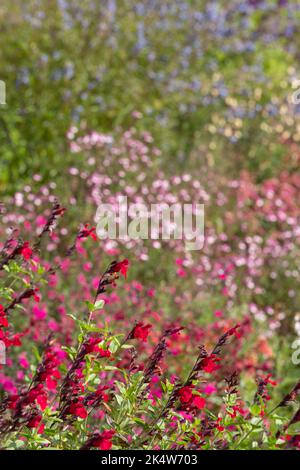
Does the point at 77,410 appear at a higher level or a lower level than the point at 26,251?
lower

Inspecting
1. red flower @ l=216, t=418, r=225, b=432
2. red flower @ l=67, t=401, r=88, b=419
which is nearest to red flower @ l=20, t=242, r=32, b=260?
red flower @ l=67, t=401, r=88, b=419

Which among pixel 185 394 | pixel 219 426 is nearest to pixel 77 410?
pixel 185 394

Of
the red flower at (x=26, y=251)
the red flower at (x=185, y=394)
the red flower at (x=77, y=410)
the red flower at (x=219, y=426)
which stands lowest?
the red flower at (x=219, y=426)

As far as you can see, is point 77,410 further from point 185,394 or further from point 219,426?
point 219,426

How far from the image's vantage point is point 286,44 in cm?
1134

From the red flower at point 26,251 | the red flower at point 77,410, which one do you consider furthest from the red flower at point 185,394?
the red flower at point 26,251

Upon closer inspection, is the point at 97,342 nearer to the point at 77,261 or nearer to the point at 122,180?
the point at 77,261

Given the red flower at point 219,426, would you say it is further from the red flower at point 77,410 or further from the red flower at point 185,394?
the red flower at point 77,410

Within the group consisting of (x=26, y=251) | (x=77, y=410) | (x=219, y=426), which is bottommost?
(x=219, y=426)

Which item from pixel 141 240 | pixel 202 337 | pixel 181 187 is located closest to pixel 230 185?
pixel 181 187

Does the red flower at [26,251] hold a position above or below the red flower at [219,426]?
above

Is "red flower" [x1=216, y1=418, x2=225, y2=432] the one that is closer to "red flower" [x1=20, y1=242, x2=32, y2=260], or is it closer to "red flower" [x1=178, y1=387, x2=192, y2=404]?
"red flower" [x1=178, y1=387, x2=192, y2=404]

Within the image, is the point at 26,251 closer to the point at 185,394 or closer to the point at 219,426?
the point at 185,394

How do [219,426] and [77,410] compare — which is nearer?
[77,410]
